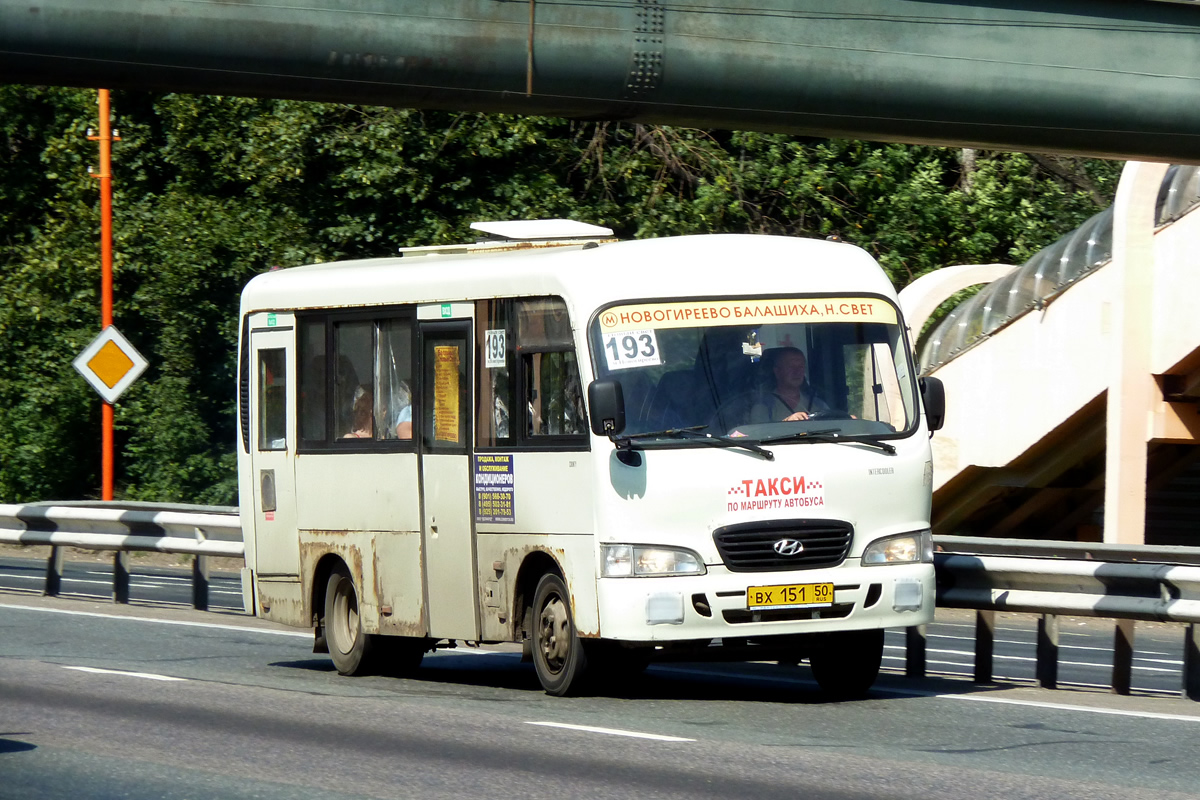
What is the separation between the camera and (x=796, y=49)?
13.1 meters

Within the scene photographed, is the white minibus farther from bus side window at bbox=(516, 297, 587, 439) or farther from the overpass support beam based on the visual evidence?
the overpass support beam

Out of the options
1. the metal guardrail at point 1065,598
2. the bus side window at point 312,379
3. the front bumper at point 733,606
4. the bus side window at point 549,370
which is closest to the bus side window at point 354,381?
the bus side window at point 312,379

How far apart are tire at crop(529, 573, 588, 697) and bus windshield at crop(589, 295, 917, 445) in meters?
1.13

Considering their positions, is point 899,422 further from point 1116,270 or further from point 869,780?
point 1116,270

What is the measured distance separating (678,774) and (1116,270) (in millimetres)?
14035

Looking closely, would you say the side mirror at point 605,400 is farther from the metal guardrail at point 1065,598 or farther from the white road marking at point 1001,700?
the metal guardrail at point 1065,598

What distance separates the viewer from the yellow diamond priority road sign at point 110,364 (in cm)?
2625

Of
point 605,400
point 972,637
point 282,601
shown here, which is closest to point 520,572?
point 605,400

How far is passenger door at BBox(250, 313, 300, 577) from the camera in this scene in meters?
14.5

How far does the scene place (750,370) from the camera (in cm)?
1155

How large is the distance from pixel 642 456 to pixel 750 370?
2.77ft

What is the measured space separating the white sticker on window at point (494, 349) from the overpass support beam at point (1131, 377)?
35.0 ft

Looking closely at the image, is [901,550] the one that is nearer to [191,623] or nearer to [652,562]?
[652,562]

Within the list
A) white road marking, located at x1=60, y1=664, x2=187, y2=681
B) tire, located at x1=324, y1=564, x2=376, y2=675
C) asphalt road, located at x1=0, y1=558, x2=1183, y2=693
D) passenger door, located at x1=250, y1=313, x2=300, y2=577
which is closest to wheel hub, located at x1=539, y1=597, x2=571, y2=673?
tire, located at x1=324, y1=564, x2=376, y2=675
